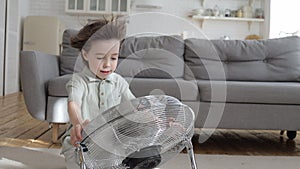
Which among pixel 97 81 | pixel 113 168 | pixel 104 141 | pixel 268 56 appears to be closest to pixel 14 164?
pixel 97 81

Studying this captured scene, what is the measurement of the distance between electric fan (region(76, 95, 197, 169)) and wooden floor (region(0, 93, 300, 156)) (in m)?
1.27

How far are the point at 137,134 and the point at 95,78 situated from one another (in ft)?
1.59

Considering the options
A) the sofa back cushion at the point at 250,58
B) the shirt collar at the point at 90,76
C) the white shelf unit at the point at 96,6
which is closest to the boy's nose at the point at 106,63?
the shirt collar at the point at 90,76

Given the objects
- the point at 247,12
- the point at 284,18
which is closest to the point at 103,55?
the point at 284,18

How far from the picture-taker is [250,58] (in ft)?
9.13

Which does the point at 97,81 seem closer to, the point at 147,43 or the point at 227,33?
the point at 147,43

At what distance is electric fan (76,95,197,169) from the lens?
2.41 feet

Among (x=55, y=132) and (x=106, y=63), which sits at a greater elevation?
(x=106, y=63)

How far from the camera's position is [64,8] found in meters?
5.96

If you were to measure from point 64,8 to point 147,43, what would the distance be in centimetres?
359

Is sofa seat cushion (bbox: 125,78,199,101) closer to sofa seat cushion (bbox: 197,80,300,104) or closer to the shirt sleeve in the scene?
sofa seat cushion (bbox: 197,80,300,104)

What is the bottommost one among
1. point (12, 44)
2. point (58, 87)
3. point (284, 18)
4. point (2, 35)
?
point (58, 87)

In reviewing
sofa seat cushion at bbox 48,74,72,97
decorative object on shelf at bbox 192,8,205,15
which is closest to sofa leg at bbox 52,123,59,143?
sofa seat cushion at bbox 48,74,72,97

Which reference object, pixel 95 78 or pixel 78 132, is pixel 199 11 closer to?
pixel 95 78
